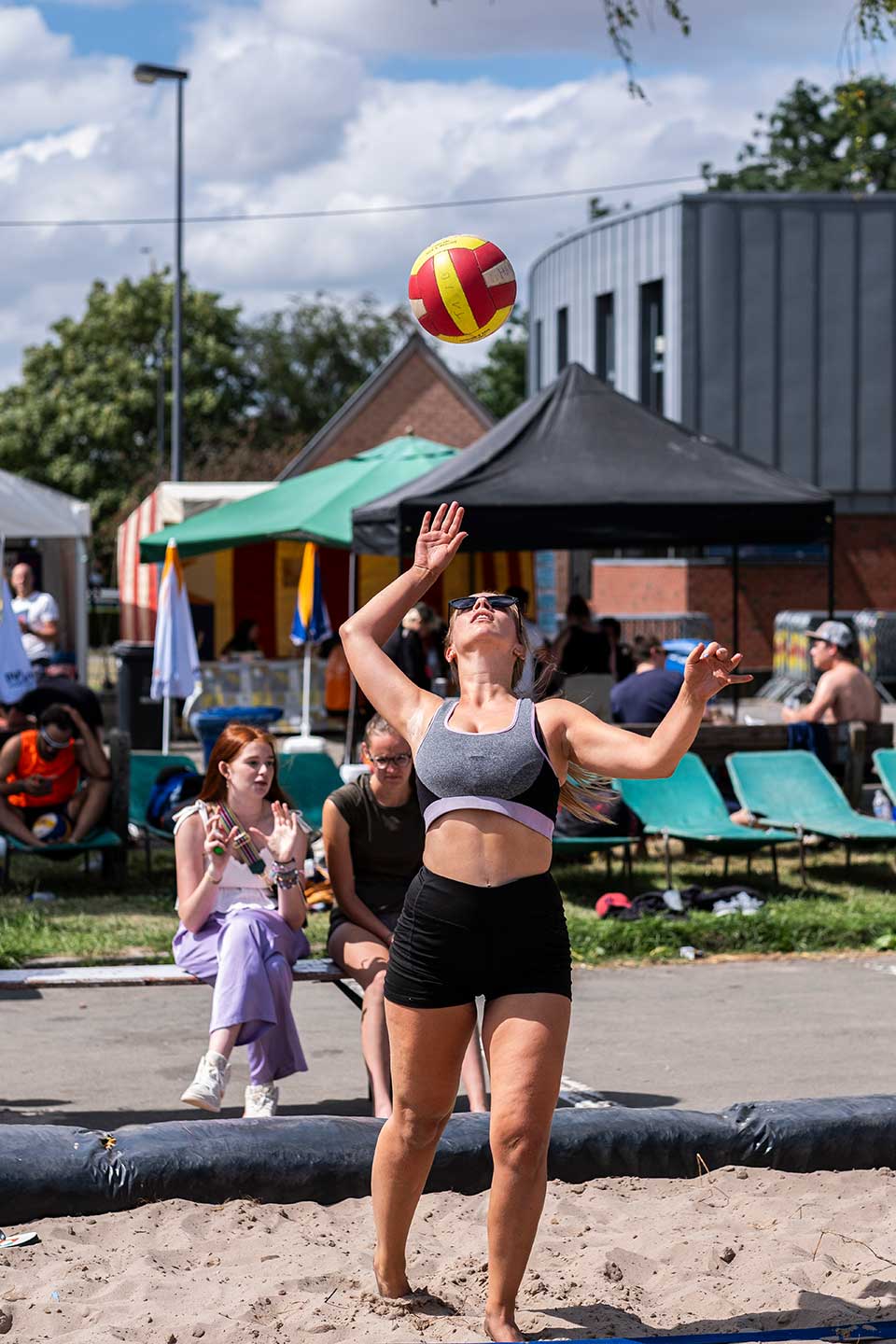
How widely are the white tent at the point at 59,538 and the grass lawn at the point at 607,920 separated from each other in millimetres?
4495

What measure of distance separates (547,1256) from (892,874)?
7587 millimetres

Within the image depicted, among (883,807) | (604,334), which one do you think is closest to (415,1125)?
(883,807)

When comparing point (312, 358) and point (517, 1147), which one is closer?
point (517, 1147)

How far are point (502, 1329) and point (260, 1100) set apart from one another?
6.82 ft

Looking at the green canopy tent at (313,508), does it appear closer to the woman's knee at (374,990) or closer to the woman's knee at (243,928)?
the woman's knee at (243,928)

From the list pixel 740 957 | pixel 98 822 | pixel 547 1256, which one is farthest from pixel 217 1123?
pixel 98 822

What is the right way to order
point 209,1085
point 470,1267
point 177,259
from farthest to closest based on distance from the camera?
point 177,259 → point 209,1085 → point 470,1267

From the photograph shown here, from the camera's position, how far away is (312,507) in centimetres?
1841

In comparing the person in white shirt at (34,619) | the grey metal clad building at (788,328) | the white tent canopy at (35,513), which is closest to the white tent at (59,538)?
the white tent canopy at (35,513)

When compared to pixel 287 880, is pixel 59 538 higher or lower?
higher

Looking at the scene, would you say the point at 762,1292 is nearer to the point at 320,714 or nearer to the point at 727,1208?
the point at 727,1208

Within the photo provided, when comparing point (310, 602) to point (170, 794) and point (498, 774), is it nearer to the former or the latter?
point (170, 794)

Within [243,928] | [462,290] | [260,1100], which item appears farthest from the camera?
[462,290]

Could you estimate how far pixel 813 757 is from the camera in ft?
39.4
